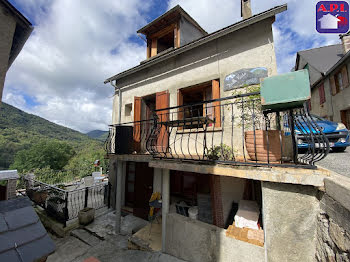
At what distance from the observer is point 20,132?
72000 millimetres

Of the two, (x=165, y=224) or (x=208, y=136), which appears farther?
(x=208, y=136)

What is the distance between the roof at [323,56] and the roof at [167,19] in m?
11.2

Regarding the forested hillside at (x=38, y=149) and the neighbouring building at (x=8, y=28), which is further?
Result: the forested hillside at (x=38, y=149)

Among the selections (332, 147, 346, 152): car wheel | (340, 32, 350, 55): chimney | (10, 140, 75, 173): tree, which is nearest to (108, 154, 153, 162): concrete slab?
(332, 147, 346, 152): car wheel

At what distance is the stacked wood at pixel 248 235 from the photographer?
8.47ft

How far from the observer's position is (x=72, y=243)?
4949mm

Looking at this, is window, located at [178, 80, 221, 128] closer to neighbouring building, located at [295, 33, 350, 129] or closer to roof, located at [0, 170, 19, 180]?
roof, located at [0, 170, 19, 180]

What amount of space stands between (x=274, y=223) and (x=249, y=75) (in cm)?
342

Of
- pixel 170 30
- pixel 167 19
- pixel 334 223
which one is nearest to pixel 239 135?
pixel 334 223

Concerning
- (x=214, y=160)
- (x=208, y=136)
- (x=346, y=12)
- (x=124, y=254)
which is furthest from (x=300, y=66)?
(x=124, y=254)

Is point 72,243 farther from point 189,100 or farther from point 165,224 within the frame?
point 189,100

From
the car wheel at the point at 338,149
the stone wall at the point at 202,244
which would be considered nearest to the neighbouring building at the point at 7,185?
the stone wall at the point at 202,244

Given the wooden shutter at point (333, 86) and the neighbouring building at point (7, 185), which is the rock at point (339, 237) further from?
the wooden shutter at point (333, 86)

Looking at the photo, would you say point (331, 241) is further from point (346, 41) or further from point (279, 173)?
point (346, 41)
